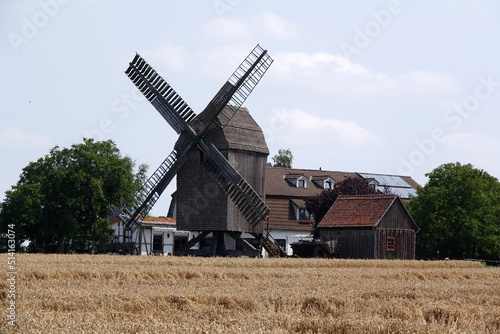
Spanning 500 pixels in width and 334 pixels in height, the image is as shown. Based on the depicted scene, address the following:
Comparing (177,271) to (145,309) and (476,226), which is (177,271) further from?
(476,226)

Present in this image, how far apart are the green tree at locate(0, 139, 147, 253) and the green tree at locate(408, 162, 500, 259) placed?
23.2 m

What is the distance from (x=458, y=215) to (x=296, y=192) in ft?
57.7

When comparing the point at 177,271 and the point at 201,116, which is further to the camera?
the point at 201,116

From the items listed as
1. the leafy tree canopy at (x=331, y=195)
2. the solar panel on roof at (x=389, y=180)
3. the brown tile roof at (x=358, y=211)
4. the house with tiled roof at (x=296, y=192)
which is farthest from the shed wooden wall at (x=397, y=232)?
the solar panel on roof at (x=389, y=180)

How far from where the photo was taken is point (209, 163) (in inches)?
1673

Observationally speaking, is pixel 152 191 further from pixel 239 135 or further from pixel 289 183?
pixel 289 183

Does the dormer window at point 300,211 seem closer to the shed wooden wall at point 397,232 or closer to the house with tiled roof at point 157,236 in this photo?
the house with tiled roof at point 157,236

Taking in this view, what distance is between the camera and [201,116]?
142 ft

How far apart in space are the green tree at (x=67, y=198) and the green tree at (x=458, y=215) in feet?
76.3

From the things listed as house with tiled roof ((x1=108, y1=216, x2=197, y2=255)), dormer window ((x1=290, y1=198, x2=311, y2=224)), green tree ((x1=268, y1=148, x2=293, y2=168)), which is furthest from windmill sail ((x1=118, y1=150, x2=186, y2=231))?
green tree ((x1=268, y1=148, x2=293, y2=168))

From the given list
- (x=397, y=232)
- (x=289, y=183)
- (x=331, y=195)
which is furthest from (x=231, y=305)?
(x=289, y=183)

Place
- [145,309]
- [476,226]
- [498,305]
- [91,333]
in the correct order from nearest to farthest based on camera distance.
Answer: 1. [91,333]
2. [145,309]
3. [498,305]
4. [476,226]

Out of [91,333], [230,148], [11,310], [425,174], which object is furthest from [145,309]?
[425,174]

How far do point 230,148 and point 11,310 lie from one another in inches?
1193
